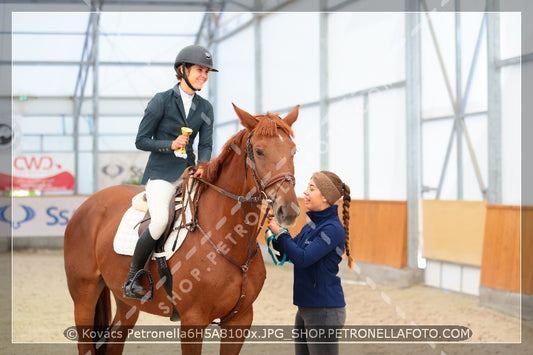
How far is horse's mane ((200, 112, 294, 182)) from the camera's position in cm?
243

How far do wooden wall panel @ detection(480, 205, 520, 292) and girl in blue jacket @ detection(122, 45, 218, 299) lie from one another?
4.53 m

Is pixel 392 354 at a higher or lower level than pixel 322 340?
lower

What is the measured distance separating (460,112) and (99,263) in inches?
238

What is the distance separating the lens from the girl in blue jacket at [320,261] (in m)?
2.71

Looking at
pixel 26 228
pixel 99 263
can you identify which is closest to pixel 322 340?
pixel 99 263

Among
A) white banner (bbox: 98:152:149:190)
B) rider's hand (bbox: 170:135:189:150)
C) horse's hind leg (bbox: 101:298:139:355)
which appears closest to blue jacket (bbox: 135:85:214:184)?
rider's hand (bbox: 170:135:189:150)

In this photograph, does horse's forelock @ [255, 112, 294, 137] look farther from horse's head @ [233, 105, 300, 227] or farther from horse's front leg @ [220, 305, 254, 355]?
horse's front leg @ [220, 305, 254, 355]

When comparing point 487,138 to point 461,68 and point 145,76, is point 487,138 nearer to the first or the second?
point 461,68

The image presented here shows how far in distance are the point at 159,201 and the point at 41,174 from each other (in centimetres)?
1240

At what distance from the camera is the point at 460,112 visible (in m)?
7.75

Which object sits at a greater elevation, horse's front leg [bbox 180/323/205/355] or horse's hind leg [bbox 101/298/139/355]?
horse's front leg [bbox 180/323/205/355]

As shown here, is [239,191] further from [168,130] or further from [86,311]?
A: [86,311]

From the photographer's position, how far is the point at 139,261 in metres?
2.84

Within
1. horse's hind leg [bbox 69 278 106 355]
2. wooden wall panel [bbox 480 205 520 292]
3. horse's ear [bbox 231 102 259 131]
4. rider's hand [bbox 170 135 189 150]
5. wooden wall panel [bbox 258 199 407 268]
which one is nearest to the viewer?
horse's ear [bbox 231 102 259 131]
